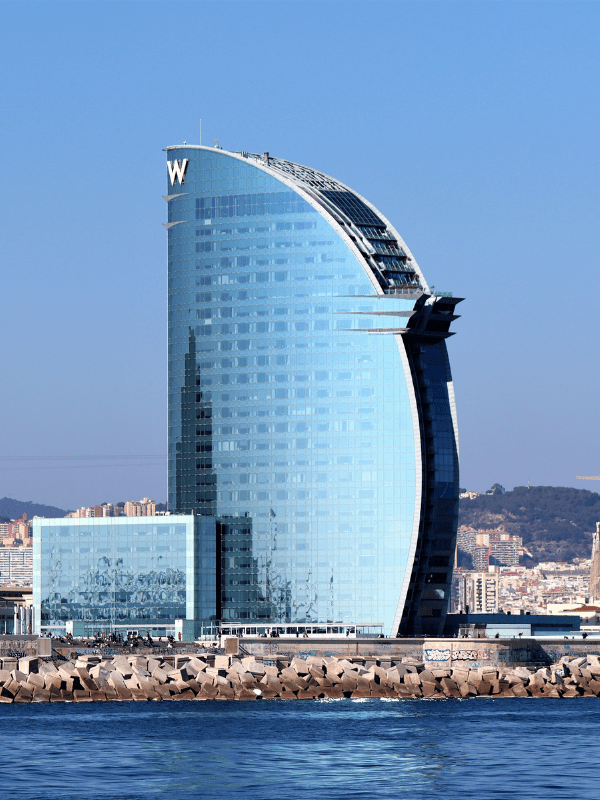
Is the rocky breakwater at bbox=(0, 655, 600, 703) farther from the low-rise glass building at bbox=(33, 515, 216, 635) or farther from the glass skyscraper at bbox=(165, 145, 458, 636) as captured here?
the low-rise glass building at bbox=(33, 515, 216, 635)

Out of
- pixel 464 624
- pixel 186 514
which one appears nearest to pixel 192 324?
pixel 186 514

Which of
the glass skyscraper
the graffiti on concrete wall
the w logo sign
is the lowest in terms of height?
the graffiti on concrete wall

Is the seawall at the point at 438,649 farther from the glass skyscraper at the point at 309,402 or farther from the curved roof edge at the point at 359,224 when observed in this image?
the curved roof edge at the point at 359,224

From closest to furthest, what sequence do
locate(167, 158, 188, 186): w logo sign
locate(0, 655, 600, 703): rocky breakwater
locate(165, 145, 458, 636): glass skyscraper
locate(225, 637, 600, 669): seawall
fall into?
locate(0, 655, 600, 703): rocky breakwater, locate(225, 637, 600, 669): seawall, locate(165, 145, 458, 636): glass skyscraper, locate(167, 158, 188, 186): w logo sign

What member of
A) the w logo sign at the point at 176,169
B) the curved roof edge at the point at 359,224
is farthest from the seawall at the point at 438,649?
the w logo sign at the point at 176,169

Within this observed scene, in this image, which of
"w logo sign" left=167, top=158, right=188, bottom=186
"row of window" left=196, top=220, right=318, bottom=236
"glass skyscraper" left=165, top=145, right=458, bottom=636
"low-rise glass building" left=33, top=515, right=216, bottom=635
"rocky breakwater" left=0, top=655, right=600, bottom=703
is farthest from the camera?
"w logo sign" left=167, top=158, right=188, bottom=186

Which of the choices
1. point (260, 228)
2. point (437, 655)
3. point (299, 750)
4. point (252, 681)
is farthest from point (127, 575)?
point (299, 750)

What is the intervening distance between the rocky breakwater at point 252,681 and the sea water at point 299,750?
3.72m

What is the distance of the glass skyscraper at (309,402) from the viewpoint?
582 ft

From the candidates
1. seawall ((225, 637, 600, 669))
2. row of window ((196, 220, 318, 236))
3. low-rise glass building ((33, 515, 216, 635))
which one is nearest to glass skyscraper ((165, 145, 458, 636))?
row of window ((196, 220, 318, 236))

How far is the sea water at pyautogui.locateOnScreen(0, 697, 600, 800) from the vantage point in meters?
79.0

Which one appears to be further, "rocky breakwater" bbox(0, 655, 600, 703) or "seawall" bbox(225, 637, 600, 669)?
"seawall" bbox(225, 637, 600, 669)

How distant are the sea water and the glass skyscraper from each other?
5256 centimetres

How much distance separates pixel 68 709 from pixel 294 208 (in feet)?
248
